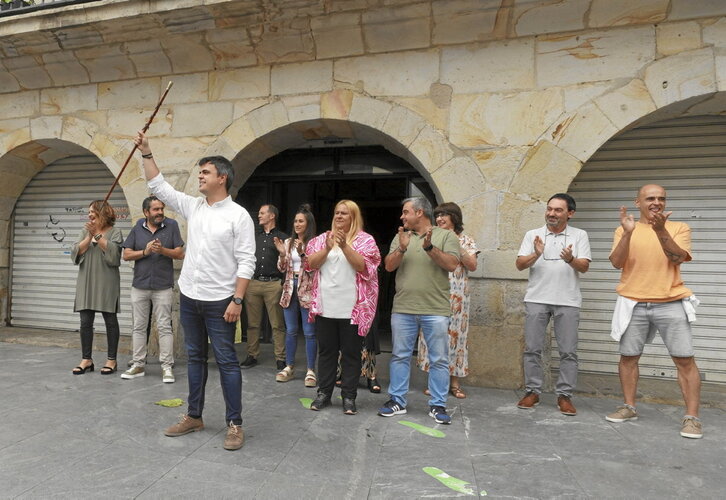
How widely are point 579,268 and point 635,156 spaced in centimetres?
221

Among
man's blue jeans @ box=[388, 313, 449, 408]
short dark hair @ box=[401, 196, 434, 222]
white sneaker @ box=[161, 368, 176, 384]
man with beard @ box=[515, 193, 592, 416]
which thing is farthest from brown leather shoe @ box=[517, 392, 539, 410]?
white sneaker @ box=[161, 368, 176, 384]

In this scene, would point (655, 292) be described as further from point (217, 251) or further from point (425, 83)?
point (217, 251)

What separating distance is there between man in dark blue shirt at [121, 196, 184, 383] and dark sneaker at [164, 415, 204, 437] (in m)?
1.39

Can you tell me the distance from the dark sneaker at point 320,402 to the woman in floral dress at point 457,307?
0.93 meters

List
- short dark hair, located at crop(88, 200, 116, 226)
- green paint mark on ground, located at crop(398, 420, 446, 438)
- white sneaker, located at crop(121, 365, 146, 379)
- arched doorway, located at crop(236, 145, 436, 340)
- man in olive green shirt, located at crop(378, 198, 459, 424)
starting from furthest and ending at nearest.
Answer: arched doorway, located at crop(236, 145, 436, 340) < short dark hair, located at crop(88, 200, 116, 226) < white sneaker, located at crop(121, 365, 146, 379) < man in olive green shirt, located at crop(378, 198, 459, 424) < green paint mark on ground, located at crop(398, 420, 446, 438)

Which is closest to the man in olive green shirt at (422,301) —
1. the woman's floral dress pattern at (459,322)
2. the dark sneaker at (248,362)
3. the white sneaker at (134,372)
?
the woman's floral dress pattern at (459,322)

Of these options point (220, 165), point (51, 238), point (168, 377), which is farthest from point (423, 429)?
point (51, 238)

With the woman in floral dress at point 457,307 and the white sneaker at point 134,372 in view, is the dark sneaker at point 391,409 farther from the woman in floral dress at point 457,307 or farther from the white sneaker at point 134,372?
the white sneaker at point 134,372

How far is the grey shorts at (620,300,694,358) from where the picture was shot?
127 inches

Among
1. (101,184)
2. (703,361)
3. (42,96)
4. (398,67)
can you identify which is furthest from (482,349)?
(42,96)

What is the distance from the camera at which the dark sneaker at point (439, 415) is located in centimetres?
327

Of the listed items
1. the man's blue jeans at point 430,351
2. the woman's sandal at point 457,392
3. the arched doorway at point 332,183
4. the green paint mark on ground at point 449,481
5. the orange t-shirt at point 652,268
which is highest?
the arched doorway at point 332,183

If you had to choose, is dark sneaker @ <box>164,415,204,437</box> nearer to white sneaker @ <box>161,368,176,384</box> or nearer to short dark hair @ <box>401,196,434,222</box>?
white sneaker @ <box>161,368,176,384</box>

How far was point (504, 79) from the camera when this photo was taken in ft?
14.5
